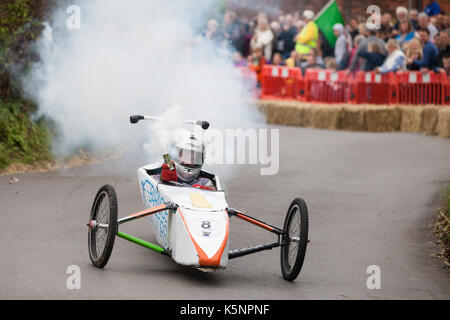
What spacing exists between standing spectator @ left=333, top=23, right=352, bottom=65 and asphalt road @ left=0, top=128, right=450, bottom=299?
368 cm

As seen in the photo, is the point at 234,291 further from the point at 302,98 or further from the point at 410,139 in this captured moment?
the point at 302,98

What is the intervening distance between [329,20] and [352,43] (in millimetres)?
1048

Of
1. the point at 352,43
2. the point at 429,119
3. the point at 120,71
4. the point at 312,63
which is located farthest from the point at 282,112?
the point at 120,71

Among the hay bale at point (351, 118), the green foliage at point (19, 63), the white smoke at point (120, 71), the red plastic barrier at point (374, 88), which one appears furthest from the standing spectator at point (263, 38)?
the green foliage at point (19, 63)

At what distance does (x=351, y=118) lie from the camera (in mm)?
18656

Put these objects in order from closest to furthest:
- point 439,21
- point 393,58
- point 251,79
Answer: point 393,58 < point 439,21 < point 251,79

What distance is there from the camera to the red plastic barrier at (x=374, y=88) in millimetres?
18766

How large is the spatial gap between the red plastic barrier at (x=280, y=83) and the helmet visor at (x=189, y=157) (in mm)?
11858

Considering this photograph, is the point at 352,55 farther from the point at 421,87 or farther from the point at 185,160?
the point at 185,160

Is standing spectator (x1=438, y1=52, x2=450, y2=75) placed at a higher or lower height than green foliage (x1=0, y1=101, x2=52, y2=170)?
higher

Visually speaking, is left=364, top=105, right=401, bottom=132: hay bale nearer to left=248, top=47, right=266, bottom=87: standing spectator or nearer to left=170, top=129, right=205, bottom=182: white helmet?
left=248, top=47, right=266, bottom=87: standing spectator

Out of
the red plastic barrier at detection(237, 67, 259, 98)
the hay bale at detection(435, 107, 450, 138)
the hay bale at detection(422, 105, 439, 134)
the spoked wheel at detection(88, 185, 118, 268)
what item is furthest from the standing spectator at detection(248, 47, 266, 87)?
the spoked wheel at detection(88, 185, 118, 268)

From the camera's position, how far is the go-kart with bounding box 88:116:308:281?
25.4 ft

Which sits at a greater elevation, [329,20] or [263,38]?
[329,20]
